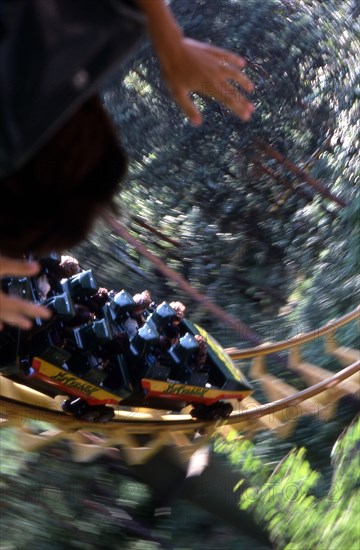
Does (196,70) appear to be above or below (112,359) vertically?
above

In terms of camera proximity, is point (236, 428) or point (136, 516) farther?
point (136, 516)

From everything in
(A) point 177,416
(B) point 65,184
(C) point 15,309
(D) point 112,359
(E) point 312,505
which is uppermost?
(B) point 65,184

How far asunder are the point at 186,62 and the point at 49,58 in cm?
15

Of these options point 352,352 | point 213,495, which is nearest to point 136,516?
point 213,495

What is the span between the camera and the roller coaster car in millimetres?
1640

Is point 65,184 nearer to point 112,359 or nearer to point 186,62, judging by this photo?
point 186,62

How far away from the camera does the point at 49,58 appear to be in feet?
1.47

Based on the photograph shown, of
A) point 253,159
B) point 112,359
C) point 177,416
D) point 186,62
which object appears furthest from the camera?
point 253,159

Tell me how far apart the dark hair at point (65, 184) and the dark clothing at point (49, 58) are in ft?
0.11

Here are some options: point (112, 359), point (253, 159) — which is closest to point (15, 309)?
point (112, 359)

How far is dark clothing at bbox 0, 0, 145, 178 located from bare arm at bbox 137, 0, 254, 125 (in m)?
0.05

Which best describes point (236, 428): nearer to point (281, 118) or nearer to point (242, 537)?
point (242, 537)

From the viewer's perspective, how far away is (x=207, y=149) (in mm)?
5164

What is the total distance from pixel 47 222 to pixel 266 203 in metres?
4.54
